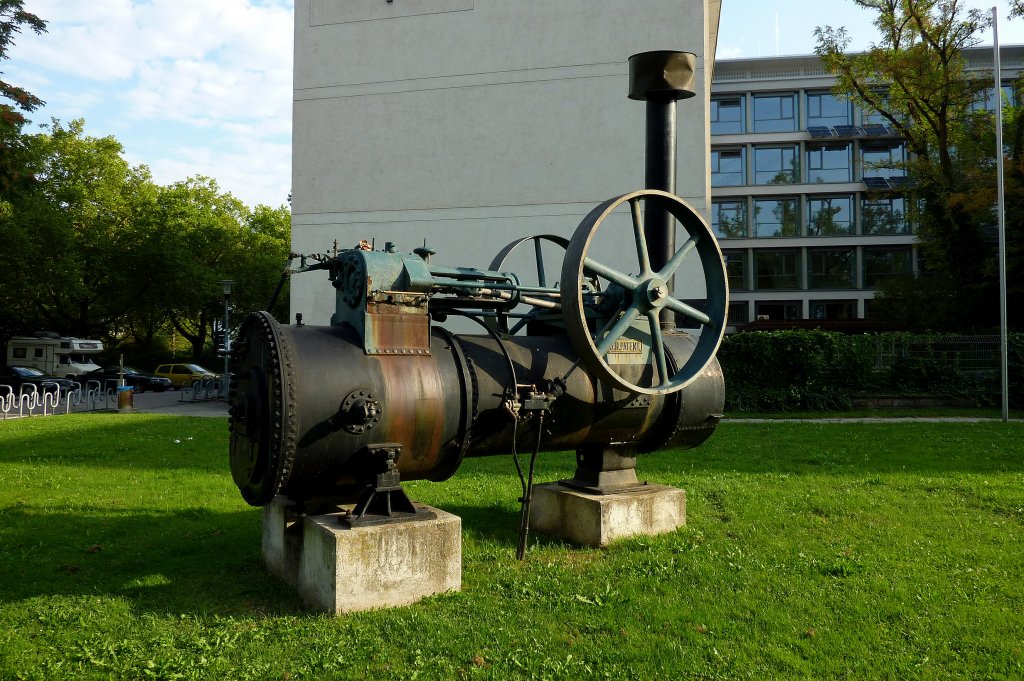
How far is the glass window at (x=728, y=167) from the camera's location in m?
39.2

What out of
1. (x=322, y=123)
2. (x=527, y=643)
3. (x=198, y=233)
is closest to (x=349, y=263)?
(x=527, y=643)

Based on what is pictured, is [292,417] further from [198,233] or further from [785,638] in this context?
[198,233]

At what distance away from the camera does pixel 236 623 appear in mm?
4301

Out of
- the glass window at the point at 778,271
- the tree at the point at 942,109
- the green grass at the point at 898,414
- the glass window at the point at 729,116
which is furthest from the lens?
the glass window at the point at 729,116

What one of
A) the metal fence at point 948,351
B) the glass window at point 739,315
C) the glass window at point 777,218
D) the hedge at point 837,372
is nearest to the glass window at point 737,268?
the glass window at point 739,315

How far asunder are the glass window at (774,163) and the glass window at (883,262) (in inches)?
219

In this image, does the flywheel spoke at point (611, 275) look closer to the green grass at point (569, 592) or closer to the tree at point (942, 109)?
the green grass at point (569, 592)

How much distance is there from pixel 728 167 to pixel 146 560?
38005 millimetres

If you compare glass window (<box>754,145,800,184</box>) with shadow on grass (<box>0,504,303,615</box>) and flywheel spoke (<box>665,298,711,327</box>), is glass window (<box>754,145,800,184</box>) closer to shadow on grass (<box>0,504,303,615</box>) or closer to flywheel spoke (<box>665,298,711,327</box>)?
flywheel spoke (<box>665,298,711,327</box>)

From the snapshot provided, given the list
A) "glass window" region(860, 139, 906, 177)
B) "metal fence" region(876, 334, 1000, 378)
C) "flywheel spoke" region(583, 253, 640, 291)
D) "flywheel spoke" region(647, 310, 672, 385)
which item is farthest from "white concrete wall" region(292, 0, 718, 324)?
"glass window" region(860, 139, 906, 177)

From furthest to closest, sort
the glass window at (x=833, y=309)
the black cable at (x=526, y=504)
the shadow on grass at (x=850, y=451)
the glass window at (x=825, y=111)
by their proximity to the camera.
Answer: the glass window at (x=825, y=111), the glass window at (x=833, y=309), the shadow on grass at (x=850, y=451), the black cable at (x=526, y=504)

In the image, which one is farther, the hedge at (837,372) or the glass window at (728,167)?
the glass window at (728,167)

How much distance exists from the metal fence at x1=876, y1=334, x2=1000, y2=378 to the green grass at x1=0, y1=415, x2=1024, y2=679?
412 inches

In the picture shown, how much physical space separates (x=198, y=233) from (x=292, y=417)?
34.7 metres
